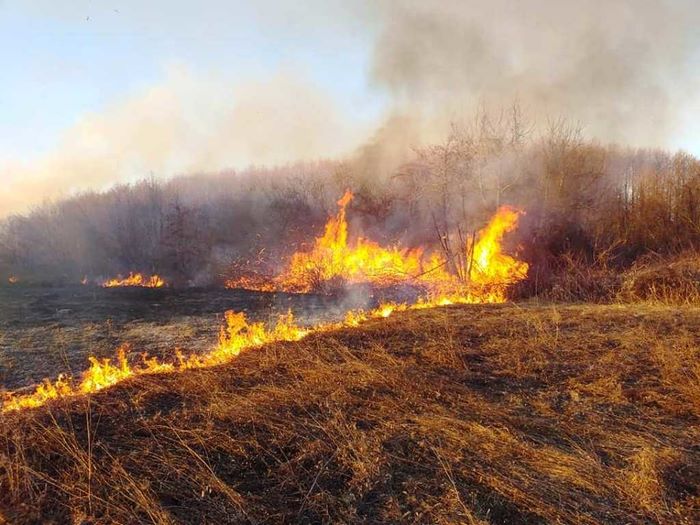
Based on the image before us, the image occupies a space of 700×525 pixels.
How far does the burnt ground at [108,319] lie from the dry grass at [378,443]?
113 inches

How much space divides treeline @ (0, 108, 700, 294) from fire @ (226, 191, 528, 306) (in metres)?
0.53

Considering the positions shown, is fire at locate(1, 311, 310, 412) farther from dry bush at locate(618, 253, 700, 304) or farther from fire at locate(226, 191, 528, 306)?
dry bush at locate(618, 253, 700, 304)

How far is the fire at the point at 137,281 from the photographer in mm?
20641

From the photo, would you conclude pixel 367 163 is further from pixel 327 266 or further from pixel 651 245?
pixel 651 245

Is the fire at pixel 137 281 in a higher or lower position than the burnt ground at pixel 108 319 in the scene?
lower

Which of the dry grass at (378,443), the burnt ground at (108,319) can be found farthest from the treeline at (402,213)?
the dry grass at (378,443)

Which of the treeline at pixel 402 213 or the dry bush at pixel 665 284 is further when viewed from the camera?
the treeline at pixel 402 213

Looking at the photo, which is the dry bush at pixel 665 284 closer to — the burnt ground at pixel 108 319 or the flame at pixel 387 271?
the flame at pixel 387 271

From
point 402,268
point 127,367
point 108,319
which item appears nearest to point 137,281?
point 108,319

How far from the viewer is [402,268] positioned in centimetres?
1683

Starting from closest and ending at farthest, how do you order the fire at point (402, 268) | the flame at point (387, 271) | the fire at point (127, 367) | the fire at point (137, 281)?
A: the fire at point (127, 367) → the flame at point (387, 271) → the fire at point (402, 268) → the fire at point (137, 281)

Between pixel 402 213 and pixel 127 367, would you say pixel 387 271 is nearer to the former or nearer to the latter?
pixel 402 213

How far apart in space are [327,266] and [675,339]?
37.6 feet

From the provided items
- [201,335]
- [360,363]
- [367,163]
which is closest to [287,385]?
[360,363]
